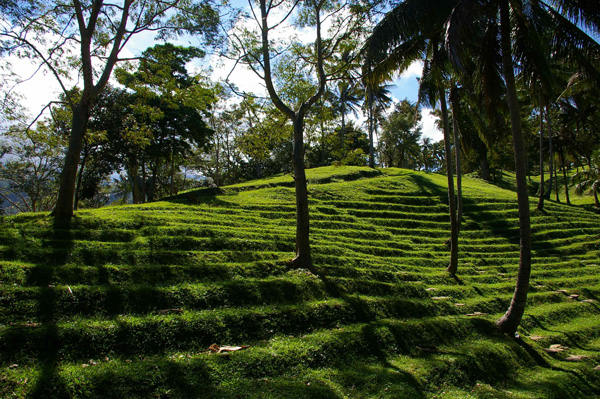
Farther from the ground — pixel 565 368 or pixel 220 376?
pixel 220 376

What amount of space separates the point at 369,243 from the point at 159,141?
18870mm

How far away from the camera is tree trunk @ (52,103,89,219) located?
10.3 meters

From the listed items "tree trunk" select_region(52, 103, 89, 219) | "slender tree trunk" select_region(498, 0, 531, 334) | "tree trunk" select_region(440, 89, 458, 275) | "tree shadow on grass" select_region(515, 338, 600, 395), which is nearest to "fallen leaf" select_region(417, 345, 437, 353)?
"tree shadow on grass" select_region(515, 338, 600, 395)

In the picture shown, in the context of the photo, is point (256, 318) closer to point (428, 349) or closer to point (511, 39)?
point (428, 349)

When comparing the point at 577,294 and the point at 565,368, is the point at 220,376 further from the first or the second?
the point at 577,294

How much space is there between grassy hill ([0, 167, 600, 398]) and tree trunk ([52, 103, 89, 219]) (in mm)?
495

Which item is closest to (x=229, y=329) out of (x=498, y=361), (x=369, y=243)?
(x=498, y=361)

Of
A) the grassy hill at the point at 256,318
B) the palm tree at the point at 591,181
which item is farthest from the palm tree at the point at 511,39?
the palm tree at the point at 591,181

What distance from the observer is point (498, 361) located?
7762mm

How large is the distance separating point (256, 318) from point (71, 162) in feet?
25.1

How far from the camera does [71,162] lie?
1036cm

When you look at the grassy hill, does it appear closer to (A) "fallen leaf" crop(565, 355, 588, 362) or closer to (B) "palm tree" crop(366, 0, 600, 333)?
(A) "fallen leaf" crop(565, 355, 588, 362)

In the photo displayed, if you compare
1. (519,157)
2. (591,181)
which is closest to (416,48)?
(519,157)

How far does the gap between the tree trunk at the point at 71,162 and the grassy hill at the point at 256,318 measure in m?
0.50
